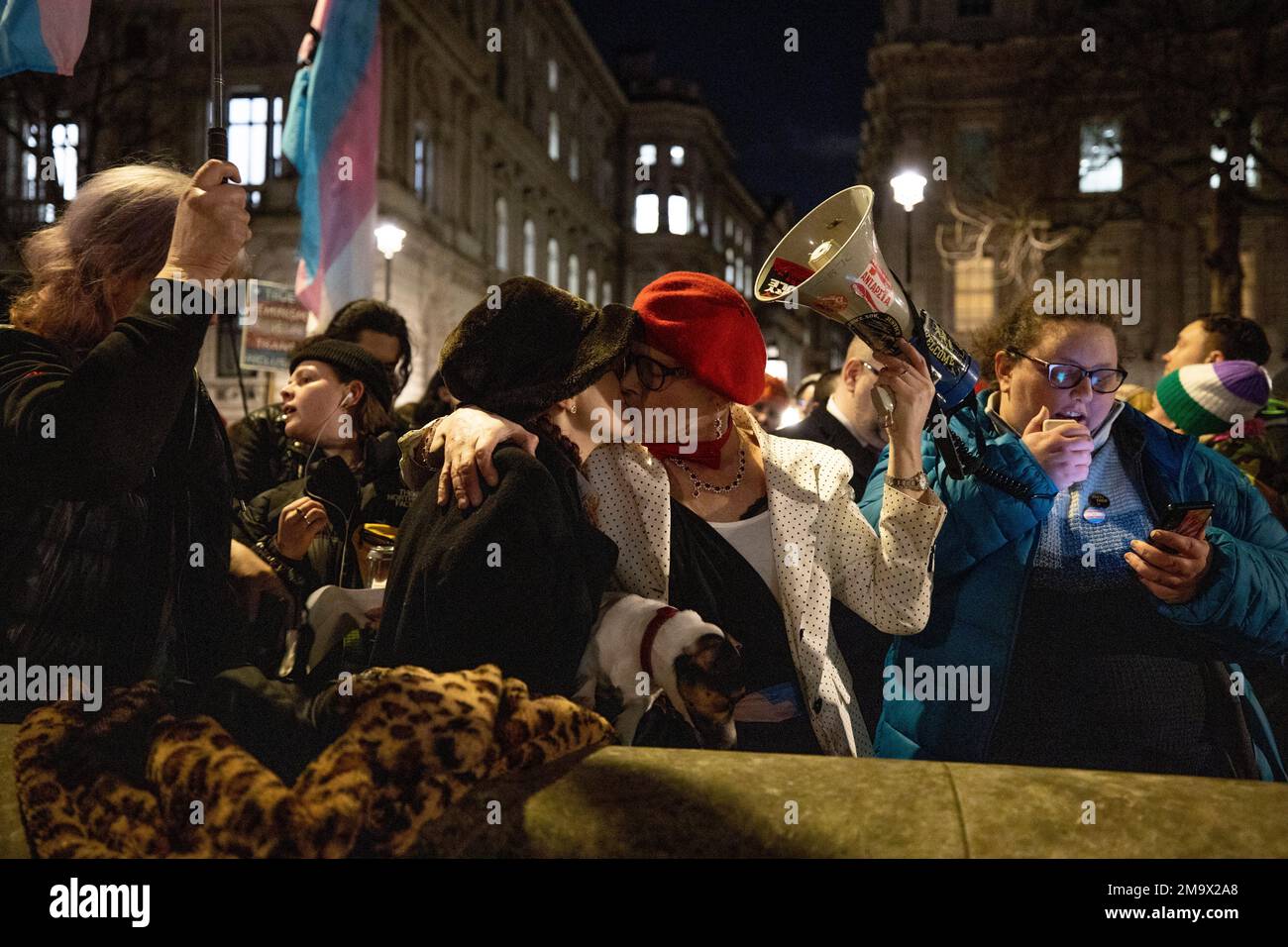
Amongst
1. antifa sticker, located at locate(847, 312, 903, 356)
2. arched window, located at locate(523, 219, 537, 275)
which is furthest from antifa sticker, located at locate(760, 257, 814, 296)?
arched window, located at locate(523, 219, 537, 275)

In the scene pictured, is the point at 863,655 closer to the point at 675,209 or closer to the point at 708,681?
the point at 708,681

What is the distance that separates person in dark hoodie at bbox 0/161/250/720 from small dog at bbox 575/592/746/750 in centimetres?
96

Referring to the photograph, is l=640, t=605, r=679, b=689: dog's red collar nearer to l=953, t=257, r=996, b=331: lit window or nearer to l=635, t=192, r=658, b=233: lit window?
l=635, t=192, r=658, b=233: lit window

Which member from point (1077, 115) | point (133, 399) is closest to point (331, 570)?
point (133, 399)

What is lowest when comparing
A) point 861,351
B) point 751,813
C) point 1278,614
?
point 751,813

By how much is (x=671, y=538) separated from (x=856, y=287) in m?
0.78

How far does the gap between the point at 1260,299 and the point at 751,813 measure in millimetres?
39871

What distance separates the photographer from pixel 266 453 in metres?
4.90

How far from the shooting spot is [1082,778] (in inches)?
85.5

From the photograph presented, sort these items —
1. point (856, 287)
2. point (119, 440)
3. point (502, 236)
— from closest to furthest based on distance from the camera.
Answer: point (119, 440) < point (856, 287) < point (502, 236)

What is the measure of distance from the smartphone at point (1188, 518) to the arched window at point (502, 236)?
3981 centimetres

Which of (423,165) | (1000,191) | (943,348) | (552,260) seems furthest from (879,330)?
(552,260)

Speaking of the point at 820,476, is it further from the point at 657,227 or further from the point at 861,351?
the point at 861,351
